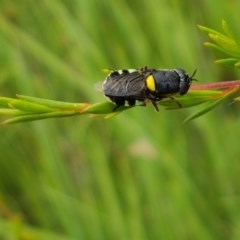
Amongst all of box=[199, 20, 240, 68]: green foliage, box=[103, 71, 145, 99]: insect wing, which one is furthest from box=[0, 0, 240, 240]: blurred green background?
box=[199, 20, 240, 68]: green foliage

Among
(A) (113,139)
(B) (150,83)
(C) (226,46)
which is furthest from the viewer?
(A) (113,139)

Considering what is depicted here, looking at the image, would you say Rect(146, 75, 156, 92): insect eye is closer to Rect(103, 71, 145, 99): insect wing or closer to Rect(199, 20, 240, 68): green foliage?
Rect(103, 71, 145, 99): insect wing

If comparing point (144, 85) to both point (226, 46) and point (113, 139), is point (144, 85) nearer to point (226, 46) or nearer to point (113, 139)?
point (226, 46)

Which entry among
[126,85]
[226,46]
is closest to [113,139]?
[126,85]


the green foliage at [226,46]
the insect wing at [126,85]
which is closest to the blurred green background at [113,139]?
the insect wing at [126,85]

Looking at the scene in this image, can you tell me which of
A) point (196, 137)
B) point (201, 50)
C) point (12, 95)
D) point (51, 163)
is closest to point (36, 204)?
point (51, 163)

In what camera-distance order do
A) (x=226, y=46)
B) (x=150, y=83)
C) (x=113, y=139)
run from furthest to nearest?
(x=113, y=139) < (x=150, y=83) < (x=226, y=46)

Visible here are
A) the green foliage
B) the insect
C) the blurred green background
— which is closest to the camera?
the green foliage

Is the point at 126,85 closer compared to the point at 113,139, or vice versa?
the point at 126,85
